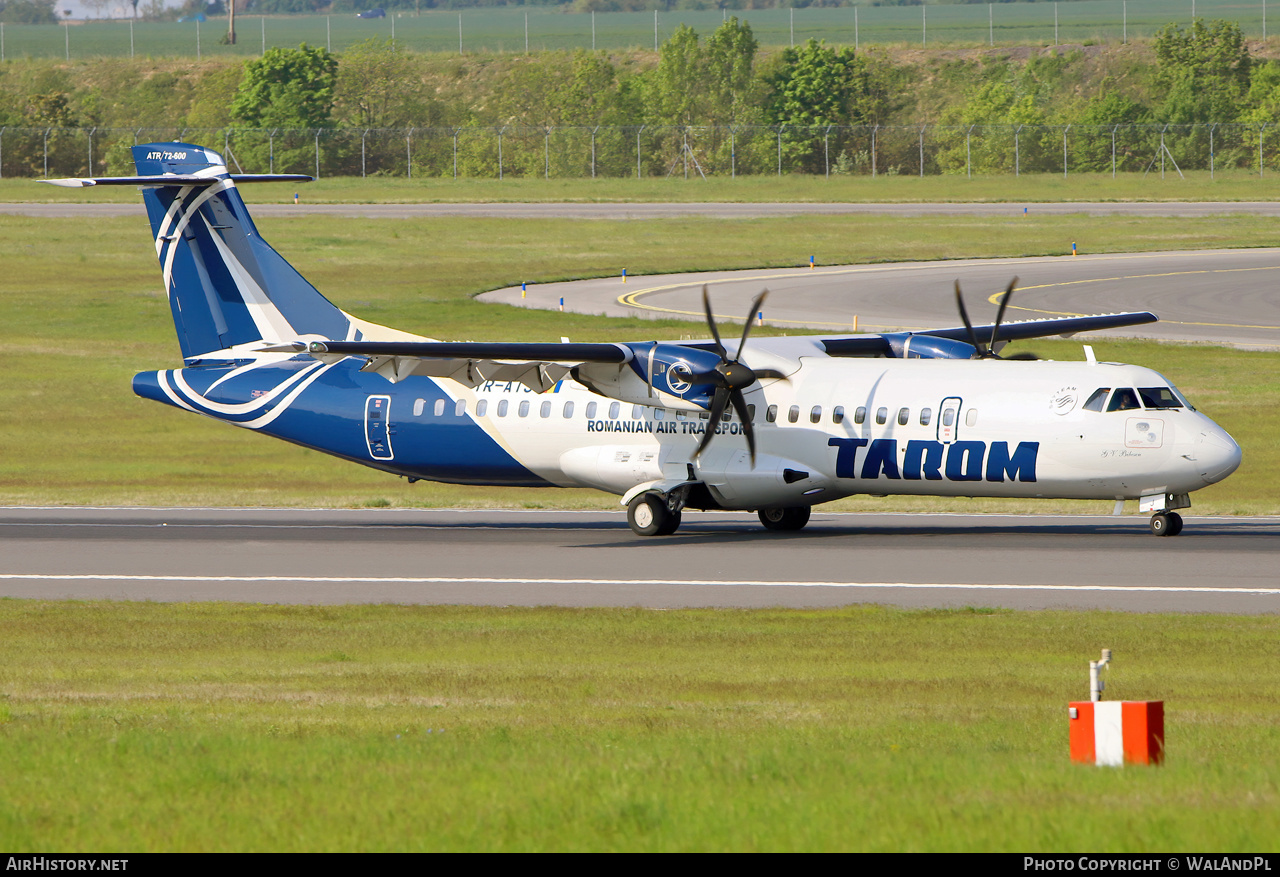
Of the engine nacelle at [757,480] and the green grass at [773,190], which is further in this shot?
the green grass at [773,190]

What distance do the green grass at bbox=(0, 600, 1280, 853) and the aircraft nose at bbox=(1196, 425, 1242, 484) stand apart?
667 centimetres

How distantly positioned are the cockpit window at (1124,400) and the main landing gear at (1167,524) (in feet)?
6.52

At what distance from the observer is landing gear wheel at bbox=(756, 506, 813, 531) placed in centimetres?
2884

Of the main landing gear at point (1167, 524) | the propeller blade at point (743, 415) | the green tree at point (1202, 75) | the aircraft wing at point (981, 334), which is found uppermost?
the green tree at point (1202, 75)

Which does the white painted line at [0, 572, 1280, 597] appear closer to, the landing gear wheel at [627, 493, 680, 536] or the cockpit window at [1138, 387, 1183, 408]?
A: the cockpit window at [1138, 387, 1183, 408]

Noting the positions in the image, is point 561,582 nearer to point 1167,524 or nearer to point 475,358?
point 475,358

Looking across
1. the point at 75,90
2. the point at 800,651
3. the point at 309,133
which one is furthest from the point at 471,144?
the point at 800,651

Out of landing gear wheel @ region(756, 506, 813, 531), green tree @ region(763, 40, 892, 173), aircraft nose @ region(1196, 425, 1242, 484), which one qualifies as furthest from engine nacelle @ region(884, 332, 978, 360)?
green tree @ region(763, 40, 892, 173)

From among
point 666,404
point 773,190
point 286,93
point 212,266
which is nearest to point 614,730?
point 666,404

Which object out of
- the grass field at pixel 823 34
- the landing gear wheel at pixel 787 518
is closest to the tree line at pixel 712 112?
the grass field at pixel 823 34

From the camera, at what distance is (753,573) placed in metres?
23.3

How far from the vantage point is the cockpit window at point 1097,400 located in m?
25.1

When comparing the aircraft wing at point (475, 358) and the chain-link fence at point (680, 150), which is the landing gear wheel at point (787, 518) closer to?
the aircraft wing at point (475, 358)
